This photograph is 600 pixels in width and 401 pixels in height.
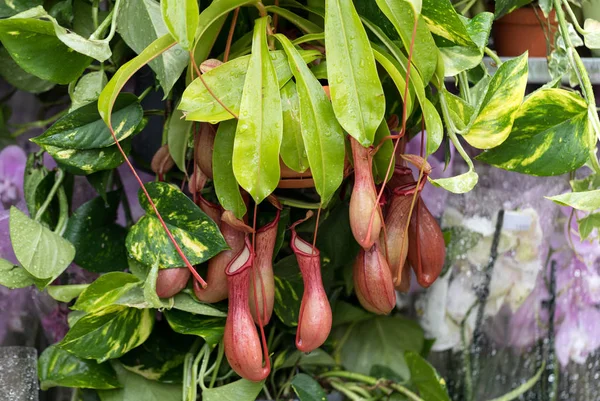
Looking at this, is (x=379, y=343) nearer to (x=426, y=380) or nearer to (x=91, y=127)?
(x=426, y=380)

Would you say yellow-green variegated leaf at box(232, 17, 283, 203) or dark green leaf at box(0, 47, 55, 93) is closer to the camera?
yellow-green variegated leaf at box(232, 17, 283, 203)

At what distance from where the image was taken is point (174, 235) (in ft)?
2.27

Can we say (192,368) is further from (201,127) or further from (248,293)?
(201,127)

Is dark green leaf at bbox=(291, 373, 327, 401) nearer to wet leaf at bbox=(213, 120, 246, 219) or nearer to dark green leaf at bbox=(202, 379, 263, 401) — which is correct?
dark green leaf at bbox=(202, 379, 263, 401)

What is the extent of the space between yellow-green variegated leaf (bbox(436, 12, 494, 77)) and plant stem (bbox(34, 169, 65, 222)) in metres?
0.48

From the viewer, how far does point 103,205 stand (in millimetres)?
819

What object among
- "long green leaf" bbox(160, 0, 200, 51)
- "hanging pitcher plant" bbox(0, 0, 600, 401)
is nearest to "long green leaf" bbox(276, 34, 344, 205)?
"hanging pitcher plant" bbox(0, 0, 600, 401)

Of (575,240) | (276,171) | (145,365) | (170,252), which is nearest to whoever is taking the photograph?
(276,171)

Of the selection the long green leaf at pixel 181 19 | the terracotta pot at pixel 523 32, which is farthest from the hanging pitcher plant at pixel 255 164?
the terracotta pot at pixel 523 32

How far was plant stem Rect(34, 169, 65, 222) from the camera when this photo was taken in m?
0.77

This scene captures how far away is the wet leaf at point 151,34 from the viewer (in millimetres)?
638

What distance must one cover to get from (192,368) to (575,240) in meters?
0.60

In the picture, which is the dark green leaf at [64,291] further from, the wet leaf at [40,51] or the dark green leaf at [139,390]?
the wet leaf at [40,51]

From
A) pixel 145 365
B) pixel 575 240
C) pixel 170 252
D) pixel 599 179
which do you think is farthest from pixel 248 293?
pixel 575 240
